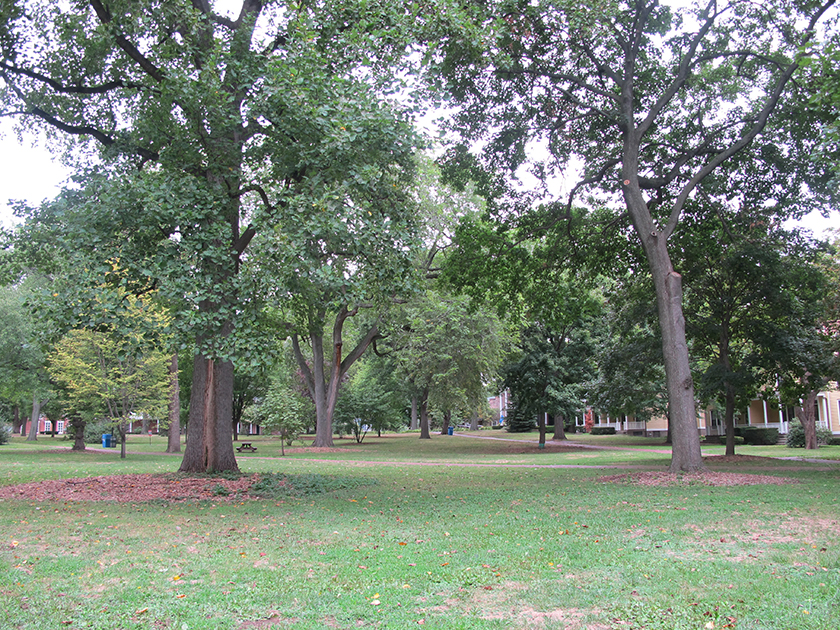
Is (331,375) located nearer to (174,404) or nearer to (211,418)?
(174,404)

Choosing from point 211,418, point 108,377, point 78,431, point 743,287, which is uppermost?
point 743,287

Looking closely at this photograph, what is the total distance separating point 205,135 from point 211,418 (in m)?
6.46

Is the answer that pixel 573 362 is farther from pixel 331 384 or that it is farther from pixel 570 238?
pixel 570 238

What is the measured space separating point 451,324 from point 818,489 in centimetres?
1965

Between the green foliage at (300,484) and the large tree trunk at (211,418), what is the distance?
1.16 m

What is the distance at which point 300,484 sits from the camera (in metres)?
13.6

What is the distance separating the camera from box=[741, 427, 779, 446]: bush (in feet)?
114

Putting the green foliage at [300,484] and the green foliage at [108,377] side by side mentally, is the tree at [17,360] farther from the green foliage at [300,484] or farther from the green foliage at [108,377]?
the green foliage at [300,484]

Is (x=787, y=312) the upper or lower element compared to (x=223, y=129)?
lower

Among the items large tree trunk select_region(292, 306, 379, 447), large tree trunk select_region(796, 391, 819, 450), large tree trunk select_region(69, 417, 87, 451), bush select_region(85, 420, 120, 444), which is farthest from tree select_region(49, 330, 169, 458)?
large tree trunk select_region(796, 391, 819, 450)

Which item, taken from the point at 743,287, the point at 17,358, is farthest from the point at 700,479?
the point at 17,358

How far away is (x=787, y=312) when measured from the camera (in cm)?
1883

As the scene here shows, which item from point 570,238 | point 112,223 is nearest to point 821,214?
point 570,238

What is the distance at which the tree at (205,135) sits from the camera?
33.9ft
